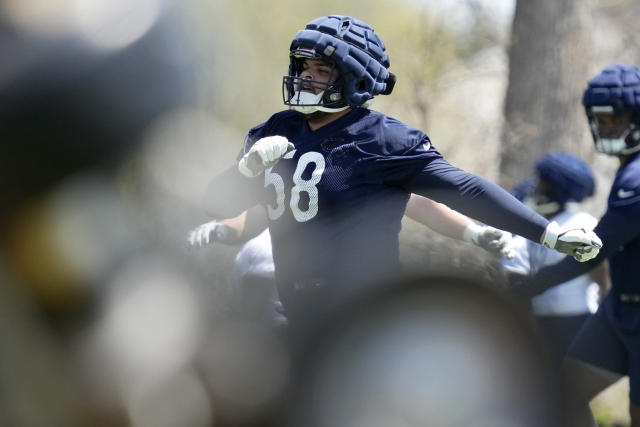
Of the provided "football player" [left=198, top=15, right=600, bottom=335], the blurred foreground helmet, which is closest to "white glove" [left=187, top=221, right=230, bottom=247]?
"football player" [left=198, top=15, right=600, bottom=335]

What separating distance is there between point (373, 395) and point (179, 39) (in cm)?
190

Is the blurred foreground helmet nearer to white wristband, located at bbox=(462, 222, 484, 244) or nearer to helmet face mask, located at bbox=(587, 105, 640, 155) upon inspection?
white wristband, located at bbox=(462, 222, 484, 244)

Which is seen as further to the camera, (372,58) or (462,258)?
(462,258)

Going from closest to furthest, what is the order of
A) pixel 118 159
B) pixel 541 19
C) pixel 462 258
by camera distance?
pixel 118 159 → pixel 462 258 → pixel 541 19

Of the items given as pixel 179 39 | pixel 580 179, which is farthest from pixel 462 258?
pixel 179 39

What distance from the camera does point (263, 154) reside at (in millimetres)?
3098

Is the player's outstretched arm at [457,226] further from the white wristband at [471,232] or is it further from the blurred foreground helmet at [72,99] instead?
the blurred foreground helmet at [72,99]

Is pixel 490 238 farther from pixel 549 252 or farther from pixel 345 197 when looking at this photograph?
pixel 345 197

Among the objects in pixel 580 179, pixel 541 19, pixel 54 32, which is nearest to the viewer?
pixel 54 32

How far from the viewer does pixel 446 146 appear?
293 inches

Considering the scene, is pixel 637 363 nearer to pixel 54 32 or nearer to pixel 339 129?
pixel 339 129

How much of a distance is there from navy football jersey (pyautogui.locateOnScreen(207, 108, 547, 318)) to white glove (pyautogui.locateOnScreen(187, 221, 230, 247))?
0.57m

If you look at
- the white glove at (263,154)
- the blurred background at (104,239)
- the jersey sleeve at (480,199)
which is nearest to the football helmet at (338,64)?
the white glove at (263,154)

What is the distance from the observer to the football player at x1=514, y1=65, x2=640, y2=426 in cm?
390
